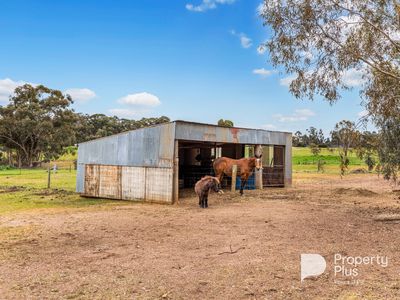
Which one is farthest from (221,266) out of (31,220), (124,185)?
(124,185)

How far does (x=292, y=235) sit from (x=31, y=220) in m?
7.92

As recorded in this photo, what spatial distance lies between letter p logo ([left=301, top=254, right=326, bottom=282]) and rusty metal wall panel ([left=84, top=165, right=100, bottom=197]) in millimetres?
12676

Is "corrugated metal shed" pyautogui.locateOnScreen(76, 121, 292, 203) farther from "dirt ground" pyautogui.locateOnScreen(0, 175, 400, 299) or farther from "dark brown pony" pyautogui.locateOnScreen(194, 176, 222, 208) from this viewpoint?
"dirt ground" pyautogui.locateOnScreen(0, 175, 400, 299)

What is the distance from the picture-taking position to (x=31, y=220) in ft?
36.0

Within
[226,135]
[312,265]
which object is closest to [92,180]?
[226,135]

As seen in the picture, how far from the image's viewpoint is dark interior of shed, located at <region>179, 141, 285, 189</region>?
72.9 feet

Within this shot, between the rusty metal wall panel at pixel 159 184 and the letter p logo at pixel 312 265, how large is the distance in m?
8.57

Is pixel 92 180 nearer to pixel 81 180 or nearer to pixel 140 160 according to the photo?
pixel 81 180

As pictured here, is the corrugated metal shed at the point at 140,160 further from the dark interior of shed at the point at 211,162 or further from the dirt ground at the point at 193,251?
the dark interior of shed at the point at 211,162

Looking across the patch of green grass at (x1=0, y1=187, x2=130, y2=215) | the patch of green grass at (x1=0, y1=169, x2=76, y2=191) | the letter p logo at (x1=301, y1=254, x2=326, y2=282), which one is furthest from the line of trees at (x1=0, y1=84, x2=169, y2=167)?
the letter p logo at (x1=301, y1=254, x2=326, y2=282)

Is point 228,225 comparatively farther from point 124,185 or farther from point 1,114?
point 1,114

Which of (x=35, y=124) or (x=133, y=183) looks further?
(x=35, y=124)

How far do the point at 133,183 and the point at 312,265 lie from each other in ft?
36.0

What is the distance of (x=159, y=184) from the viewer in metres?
15.1
